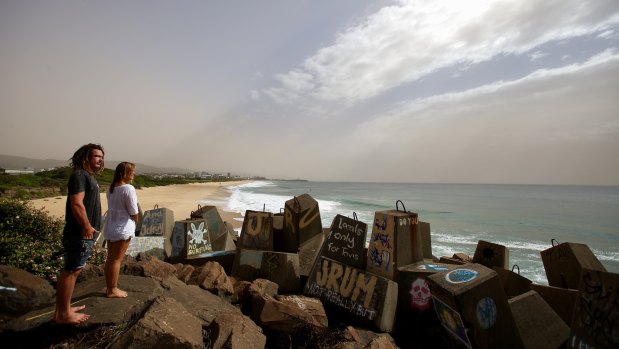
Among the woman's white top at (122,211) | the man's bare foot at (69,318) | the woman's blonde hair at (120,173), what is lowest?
the man's bare foot at (69,318)

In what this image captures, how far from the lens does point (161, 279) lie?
4.11 m

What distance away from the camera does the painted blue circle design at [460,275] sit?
3.43 metres

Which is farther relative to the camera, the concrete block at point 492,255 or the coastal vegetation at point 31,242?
the concrete block at point 492,255

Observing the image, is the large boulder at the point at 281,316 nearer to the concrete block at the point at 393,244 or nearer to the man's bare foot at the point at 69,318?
the concrete block at the point at 393,244

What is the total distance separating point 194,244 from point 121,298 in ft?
10.7

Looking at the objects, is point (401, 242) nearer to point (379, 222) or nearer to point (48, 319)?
point (379, 222)

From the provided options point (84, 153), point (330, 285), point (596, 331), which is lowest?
point (330, 285)

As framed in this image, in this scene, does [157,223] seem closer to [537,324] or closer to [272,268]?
[272,268]

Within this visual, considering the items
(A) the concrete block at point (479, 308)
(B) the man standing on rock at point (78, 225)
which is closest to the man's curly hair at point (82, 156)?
(B) the man standing on rock at point (78, 225)

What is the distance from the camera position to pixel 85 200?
3219 millimetres

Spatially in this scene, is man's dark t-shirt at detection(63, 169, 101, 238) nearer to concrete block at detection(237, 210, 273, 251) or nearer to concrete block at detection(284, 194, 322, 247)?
concrete block at detection(237, 210, 273, 251)

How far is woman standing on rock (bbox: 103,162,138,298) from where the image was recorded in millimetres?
3398

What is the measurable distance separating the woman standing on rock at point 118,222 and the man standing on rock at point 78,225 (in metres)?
0.22

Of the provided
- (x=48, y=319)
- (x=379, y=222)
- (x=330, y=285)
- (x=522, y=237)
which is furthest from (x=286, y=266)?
(x=522, y=237)
